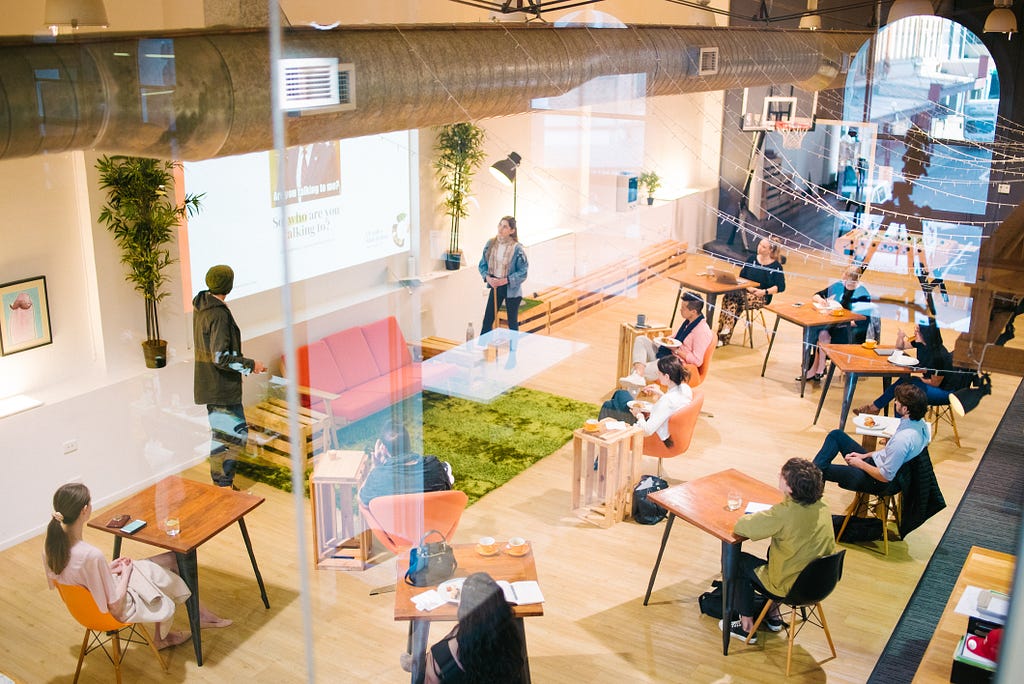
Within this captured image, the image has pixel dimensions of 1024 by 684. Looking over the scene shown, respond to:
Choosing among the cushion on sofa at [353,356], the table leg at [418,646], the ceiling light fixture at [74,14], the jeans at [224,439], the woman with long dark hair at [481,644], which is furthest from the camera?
the jeans at [224,439]

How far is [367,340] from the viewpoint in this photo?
14.6 feet

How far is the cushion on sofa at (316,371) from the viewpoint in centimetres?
448

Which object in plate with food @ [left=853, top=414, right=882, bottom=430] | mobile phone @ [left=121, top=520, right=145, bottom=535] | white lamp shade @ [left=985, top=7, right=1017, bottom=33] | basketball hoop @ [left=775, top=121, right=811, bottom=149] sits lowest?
mobile phone @ [left=121, top=520, right=145, bottom=535]

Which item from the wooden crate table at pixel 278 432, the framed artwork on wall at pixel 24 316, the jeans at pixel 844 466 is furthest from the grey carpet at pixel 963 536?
the framed artwork on wall at pixel 24 316

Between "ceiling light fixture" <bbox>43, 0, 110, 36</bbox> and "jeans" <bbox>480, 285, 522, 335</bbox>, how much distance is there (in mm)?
2051

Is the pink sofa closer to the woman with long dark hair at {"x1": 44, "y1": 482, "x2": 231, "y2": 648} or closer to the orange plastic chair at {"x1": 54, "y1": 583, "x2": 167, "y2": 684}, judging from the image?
the woman with long dark hair at {"x1": 44, "y1": 482, "x2": 231, "y2": 648}

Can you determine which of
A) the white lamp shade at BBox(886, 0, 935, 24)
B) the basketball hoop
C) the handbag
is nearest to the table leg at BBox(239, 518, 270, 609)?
the handbag

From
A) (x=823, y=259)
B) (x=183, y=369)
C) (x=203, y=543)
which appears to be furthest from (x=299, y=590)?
(x=823, y=259)

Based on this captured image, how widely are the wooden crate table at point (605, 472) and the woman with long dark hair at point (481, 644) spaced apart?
60cm

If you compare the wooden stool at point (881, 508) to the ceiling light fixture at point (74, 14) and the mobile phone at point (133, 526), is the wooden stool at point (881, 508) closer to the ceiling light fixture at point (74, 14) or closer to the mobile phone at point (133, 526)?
the mobile phone at point (133, 526)

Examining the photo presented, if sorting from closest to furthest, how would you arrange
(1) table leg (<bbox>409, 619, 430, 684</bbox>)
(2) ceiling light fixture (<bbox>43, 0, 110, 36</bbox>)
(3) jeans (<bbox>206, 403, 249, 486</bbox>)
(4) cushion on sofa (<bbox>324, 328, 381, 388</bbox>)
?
1. (2) ceiling light fixture (<bbox>43, 0, 110, 36</bbox>)
2. (1) table leg (<bbox>409, 619, 430, 684</bbox>)
3. (4) cushion on sofa (<bbox>324, 328, 381, 388</bbox>)
4. (3) jeans (<bbox>206, 403, 249, 486</bbox>)

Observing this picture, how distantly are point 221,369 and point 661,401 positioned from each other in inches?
86.6

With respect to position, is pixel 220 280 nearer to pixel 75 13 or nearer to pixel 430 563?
pixel 75 13

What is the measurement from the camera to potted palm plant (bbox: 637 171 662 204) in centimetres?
392
